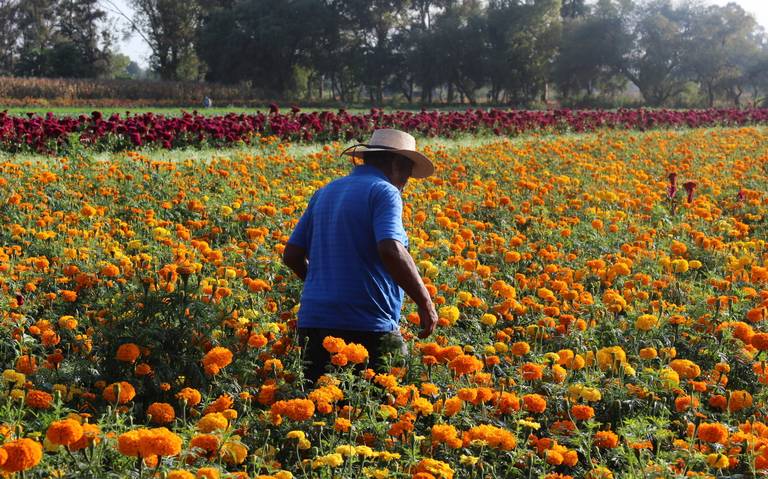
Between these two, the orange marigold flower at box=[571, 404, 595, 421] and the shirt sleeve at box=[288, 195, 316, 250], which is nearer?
the orange marigold flower at box=[571, 404, 595, 421]

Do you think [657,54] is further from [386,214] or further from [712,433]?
[712,433]

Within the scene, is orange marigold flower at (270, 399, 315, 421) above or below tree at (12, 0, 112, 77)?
below

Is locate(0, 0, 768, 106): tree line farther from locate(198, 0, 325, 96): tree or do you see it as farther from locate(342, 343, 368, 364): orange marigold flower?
locate(342, 343, 368, 364): orange marigold flower

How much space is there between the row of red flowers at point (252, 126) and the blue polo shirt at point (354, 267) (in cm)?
794

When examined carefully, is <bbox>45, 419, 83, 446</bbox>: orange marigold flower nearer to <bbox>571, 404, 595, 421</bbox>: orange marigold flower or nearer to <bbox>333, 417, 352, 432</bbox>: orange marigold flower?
<bbox>333, 417, 352, 432</bbox>: orange marigold flower

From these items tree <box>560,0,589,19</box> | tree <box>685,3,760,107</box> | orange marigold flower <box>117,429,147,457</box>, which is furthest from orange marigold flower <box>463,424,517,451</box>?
tree <box>560,0,589,19</box>

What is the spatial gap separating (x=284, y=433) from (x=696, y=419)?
1.83m

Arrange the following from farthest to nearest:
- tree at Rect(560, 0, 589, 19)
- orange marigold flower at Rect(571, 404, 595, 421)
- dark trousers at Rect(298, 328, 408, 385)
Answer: tree at Rect(560, 0, 589, 19) → dark trousers at Rect(298, 328, 408, 385) → orange marigold flower at Rect(571, 404, 595, 421)

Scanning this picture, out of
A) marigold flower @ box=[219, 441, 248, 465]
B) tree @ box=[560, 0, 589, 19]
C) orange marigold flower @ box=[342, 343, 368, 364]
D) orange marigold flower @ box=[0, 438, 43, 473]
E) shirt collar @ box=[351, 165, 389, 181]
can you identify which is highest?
tree @ box=[560, 0, 589, 19]

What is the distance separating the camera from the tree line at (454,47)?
5922cm

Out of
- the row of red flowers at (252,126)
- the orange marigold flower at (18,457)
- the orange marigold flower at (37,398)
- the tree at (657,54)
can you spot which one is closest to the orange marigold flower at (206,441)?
the orange marigold flower at (18,457)

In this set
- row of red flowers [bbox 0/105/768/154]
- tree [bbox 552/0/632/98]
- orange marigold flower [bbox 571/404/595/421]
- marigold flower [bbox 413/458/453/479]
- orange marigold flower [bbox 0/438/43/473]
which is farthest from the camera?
tree [bbox 552/0/632/98]

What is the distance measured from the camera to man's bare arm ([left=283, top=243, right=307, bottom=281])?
13.1 ft

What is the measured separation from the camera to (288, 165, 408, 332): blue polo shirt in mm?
3629
